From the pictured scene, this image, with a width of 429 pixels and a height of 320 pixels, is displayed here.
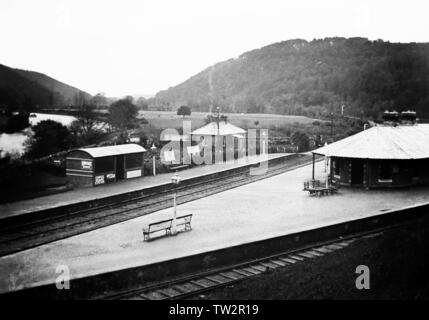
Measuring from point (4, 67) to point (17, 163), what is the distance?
6.79 metres

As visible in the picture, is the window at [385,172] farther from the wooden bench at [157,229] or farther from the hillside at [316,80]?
the hillside at [316,80]

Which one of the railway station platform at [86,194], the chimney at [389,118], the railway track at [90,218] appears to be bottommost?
the railway track at [90,218]

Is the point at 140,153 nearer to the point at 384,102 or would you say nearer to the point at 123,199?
the point at 123,199

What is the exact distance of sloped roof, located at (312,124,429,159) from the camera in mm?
25828

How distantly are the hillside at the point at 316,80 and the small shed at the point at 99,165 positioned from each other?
46.4 metres

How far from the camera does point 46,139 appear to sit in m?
32.1

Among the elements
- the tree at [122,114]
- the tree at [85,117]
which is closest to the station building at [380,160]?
the tree at [85,117]

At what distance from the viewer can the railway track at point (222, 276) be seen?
11.7 m

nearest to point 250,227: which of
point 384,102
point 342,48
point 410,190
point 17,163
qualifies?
point 410,190

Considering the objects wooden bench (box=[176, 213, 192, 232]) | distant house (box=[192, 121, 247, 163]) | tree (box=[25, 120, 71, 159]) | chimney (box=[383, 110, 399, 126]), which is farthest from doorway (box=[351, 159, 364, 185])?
tree (box=[25, 120, 71, 159])

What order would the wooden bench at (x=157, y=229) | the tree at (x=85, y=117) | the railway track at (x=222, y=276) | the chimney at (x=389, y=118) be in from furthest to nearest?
the tree at (x=85, y=117) < the chimney at (x=389, y=118) < the wooden bench at (x=157, y=229) < the railway track at (x=222, y=276)

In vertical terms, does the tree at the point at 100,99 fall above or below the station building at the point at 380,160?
above

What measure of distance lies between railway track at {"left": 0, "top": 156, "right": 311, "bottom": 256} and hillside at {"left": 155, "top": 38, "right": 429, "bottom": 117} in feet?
149
